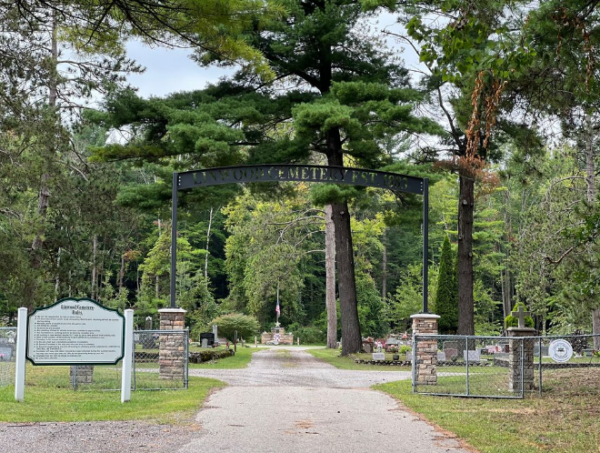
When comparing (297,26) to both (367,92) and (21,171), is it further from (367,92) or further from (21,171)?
(21,171)

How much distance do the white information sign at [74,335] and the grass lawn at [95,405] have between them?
652 mm

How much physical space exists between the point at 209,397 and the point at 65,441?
4.53m

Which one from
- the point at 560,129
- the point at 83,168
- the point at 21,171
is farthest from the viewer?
the point at 83,168

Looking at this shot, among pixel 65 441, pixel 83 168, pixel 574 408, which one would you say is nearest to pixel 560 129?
pixel 574 408

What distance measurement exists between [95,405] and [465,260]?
1616cm

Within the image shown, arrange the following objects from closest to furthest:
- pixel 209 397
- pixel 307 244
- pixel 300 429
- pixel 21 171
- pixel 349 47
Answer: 1. pixel 300 429
2. pixel 209 397
3. pixel 21 171
4. pixel 349 47
5. pixel 307 244

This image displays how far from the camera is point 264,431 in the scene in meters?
7.96

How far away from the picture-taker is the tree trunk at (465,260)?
23.9 m

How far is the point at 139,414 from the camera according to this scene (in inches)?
367

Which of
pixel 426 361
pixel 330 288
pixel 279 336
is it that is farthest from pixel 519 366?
pixel 279 336

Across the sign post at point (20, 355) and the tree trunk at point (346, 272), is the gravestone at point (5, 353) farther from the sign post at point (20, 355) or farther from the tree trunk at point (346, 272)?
the tree trunk at point (346, 272)

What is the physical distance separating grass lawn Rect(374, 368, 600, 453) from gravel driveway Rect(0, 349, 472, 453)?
1.29ft

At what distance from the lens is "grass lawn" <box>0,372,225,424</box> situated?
8.96 m

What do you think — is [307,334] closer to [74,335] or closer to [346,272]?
[346,272]
